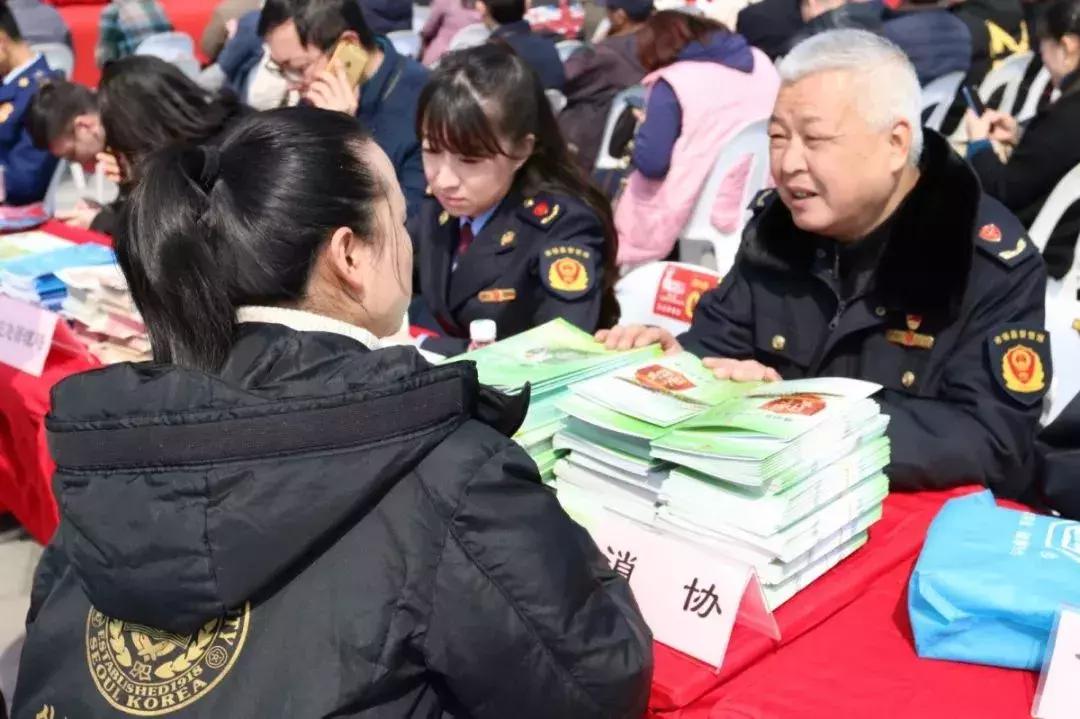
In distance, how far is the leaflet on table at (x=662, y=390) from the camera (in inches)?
56.7

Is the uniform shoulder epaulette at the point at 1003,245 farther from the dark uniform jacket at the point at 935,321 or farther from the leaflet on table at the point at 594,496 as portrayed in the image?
the leaflet on table at the point at 594,496

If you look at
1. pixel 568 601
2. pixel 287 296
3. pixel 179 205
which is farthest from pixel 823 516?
pixel 179 205

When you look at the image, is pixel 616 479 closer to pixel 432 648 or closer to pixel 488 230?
pixel 432 648

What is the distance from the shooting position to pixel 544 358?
172 centimetres

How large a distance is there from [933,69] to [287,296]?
168 inches

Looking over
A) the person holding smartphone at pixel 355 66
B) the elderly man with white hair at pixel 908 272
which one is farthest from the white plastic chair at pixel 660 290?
the person holding smartphone at pixel 355 66

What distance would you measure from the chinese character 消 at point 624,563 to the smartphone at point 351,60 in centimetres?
281

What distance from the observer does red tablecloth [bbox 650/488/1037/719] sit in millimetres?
1182

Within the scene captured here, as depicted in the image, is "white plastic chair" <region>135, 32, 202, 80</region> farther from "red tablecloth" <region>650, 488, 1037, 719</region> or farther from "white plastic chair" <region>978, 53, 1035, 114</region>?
"red tablecloth" <region>650, 488, 1037, 719</region>

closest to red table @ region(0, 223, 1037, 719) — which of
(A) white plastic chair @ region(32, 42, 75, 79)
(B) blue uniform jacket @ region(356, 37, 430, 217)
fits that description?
(B) blue uniform jacket @ region(356, 37, 430, 217)

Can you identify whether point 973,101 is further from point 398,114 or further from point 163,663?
point 163,663

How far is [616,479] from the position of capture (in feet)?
4.77

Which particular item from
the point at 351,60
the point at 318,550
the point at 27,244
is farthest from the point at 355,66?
the point at 318,550

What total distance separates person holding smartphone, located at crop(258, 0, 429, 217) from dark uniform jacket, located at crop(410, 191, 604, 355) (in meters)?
1.05
